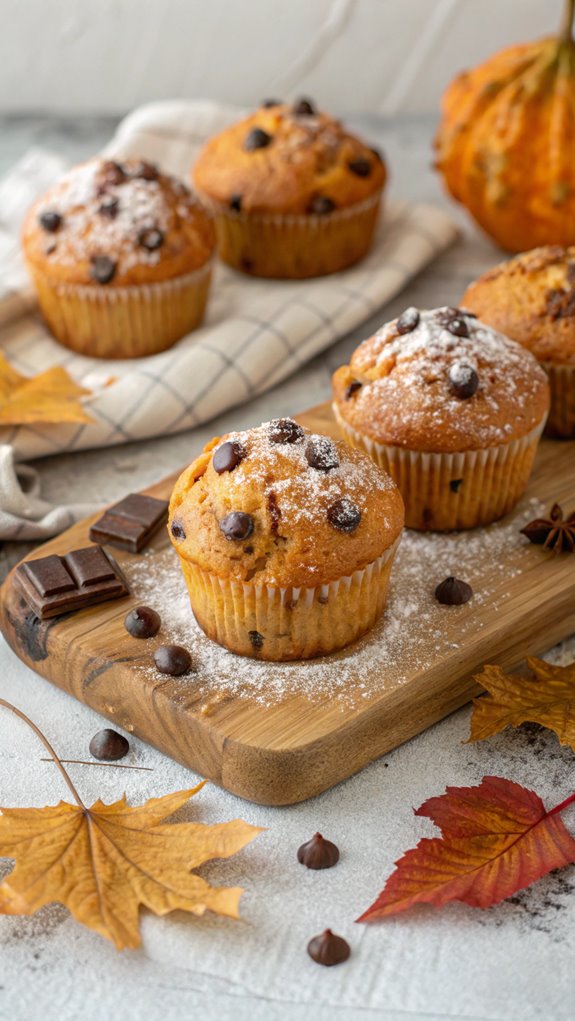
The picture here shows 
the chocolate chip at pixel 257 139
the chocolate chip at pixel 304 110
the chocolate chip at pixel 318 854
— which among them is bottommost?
the chocolate chip at pixel 318 854

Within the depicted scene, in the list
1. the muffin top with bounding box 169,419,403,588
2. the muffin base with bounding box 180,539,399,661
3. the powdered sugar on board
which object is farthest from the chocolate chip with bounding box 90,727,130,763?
the muffin top with bounding box 169,419,403,588

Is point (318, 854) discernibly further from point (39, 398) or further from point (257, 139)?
point (257, 139)

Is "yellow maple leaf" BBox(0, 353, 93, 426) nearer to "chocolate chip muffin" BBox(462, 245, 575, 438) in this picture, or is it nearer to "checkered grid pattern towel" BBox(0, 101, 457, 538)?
"checkered grid pattern towel" BBox(0, 101, 457, 538)

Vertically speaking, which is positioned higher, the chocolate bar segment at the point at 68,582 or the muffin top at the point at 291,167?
the muffin top at the point at 291,167

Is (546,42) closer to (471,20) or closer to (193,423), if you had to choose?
(471,20)

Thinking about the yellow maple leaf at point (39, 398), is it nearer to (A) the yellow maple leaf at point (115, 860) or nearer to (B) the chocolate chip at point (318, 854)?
(A) the yellow maple leaf at point (115, 860)

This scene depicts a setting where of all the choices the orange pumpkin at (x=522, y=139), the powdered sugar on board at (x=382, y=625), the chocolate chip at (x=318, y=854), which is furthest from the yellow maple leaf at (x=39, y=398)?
the orange pumpkin at (x=522, y=139)
